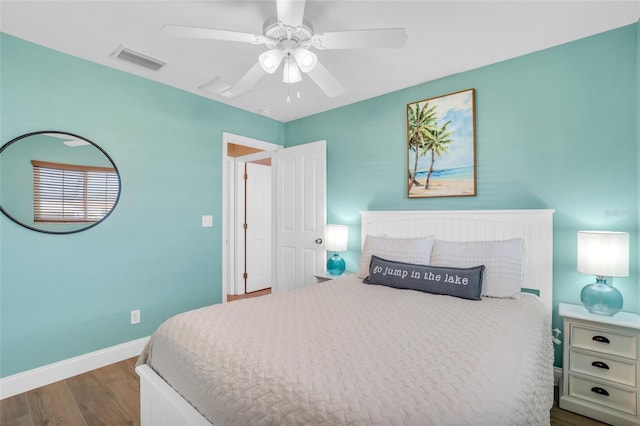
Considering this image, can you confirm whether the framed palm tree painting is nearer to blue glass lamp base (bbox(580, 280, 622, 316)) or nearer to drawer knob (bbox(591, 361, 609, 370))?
blue glass lamp base (bbox(580, 280, 622, 316))

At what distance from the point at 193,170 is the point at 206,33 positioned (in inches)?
72.8

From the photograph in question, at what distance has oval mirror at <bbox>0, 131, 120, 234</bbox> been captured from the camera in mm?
2229

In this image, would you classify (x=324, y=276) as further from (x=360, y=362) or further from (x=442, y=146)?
(x=360, y=362)

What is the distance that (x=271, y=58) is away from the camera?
73.7 inches

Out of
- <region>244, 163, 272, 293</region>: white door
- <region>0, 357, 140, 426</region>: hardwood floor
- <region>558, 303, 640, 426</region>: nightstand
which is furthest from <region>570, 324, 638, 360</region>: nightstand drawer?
<region>244, 163, 272, 293</region>: white door

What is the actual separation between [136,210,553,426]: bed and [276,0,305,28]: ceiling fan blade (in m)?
1.53

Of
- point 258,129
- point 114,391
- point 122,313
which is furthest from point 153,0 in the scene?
point 114,391

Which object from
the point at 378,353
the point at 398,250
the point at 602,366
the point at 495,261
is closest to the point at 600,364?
the point at 602,366

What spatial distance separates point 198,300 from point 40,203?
5.23ft

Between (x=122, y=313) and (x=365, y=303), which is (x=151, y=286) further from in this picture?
(x=365, y=303)

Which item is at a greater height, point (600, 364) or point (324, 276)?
point (324, 276)

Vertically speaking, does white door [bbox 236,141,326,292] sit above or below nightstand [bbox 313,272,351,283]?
above

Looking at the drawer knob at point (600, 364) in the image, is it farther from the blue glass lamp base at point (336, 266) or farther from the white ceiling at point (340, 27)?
the white ceiling at point (340, 27)

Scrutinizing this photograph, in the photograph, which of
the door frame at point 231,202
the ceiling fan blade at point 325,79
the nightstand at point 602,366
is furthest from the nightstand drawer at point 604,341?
the door frame at point 231,202
